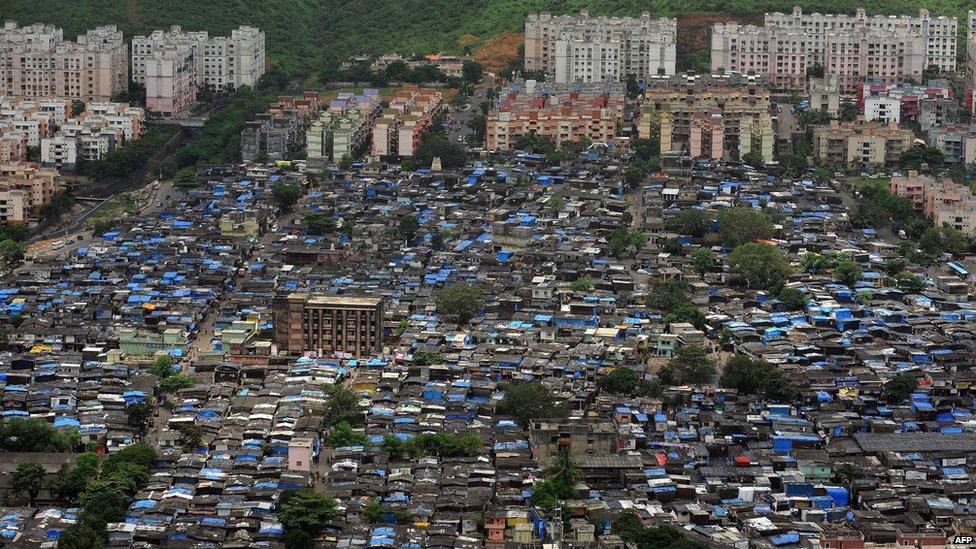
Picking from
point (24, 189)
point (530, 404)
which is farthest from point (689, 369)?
point (24, 189)

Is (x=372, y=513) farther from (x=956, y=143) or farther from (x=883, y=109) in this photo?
(x=883, y=109)

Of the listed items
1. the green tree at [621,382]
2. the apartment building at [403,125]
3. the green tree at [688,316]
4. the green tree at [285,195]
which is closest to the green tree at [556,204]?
the green tree at [285,195]

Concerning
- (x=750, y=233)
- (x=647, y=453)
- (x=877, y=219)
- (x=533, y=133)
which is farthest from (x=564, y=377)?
(x=533, y=133)

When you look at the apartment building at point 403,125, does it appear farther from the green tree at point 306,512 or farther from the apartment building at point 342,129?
the green tree at point 306,512

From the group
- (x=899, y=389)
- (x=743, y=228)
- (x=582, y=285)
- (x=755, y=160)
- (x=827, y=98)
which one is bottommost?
(x=899, y=389)

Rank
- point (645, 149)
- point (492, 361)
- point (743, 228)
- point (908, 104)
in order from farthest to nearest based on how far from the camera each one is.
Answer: point (908, 104) → point (645, 149) → point (743, 228) → point (492, 361)

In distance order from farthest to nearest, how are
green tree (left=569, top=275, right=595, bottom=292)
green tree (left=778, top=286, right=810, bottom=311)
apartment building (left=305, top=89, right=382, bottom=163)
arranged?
1. apartment building (left=305, top=89, right=382, bottom=163)
2. green tree (left=569, top=275, right=595, bottom=292)
3. green tree (left=778, top=286, right=810, bottom=311)

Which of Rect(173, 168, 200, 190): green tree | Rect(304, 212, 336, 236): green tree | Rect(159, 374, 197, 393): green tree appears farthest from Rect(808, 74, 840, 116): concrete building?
Rect(159, 374, 197, 393): green tree

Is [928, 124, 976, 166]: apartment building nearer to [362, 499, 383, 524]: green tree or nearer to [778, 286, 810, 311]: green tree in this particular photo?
[778, 286, 810, 311]: green tree

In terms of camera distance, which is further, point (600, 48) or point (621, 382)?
point (600, 48)
